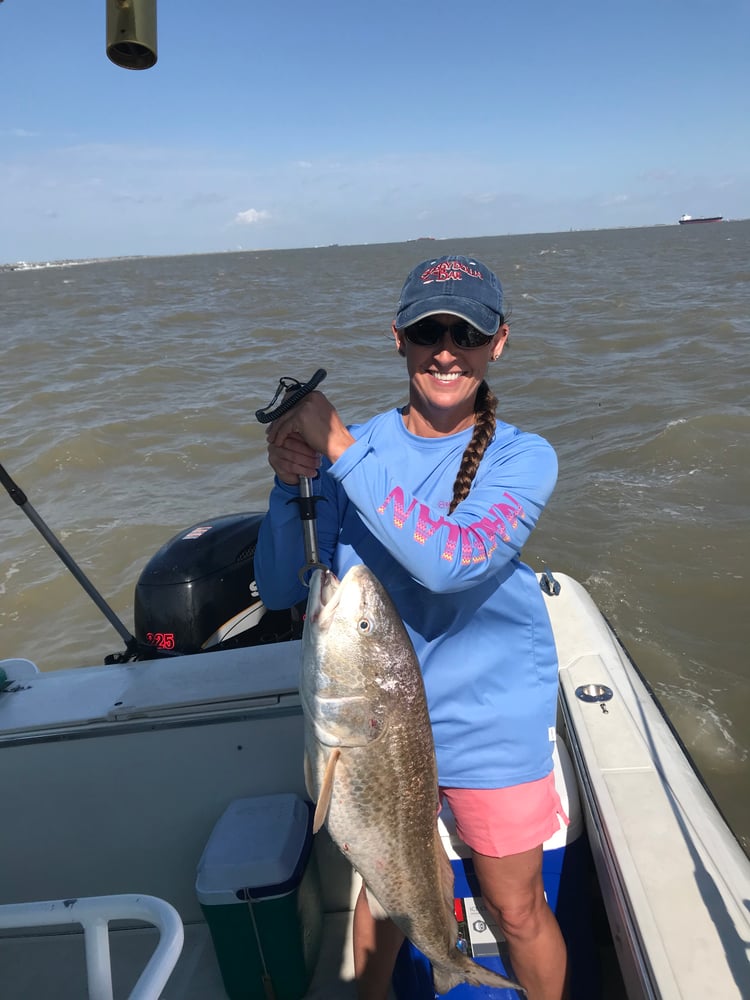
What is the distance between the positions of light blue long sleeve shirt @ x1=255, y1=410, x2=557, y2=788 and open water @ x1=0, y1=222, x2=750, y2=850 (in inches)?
128

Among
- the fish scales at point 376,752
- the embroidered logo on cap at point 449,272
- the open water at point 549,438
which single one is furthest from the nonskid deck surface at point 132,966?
the open water at point 549,438

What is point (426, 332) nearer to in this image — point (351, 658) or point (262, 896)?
point (351, 658)

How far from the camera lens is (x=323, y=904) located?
9.32ft

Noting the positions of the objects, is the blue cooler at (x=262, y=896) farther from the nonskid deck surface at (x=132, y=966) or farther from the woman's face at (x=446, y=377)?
the woman's face at (x=446, y=377)

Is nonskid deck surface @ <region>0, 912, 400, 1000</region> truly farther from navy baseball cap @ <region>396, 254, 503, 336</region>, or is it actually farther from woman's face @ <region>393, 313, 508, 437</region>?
Answer: navy baseball cap @ <region>396, 254, 503, 336</region>

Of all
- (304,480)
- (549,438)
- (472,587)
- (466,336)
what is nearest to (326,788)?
(472,587)

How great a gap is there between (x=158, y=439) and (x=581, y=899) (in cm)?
1007

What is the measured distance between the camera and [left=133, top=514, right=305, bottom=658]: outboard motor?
3309 millimetres

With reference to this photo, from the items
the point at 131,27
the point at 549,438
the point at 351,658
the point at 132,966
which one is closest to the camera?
the point at 131,27

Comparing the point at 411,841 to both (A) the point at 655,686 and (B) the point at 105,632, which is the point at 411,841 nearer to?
(A) the point at 655,686

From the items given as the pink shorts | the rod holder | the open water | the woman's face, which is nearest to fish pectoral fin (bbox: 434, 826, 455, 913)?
the pink shorts

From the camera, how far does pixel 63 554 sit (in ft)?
9.75

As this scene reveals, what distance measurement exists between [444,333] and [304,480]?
0.58m

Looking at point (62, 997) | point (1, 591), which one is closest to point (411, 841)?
point (62, 997)
